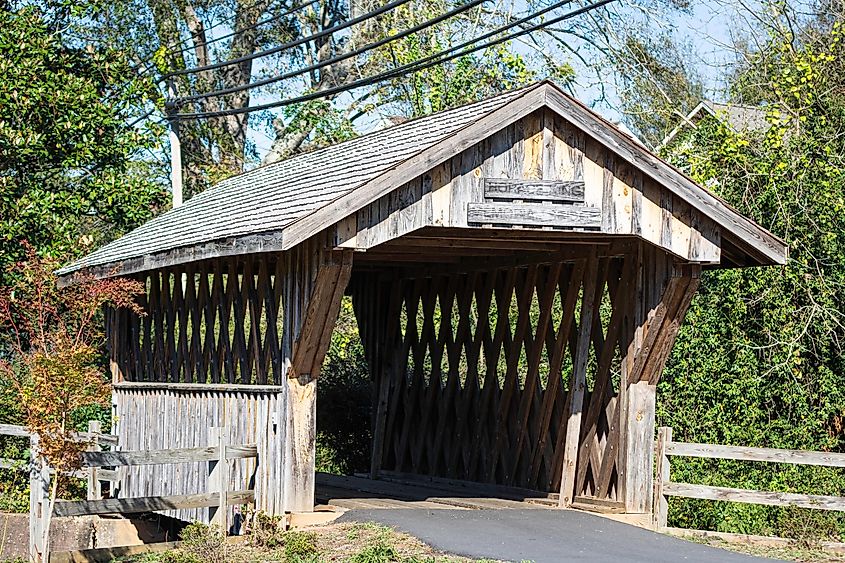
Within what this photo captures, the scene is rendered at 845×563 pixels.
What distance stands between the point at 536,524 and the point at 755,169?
25.4 feet

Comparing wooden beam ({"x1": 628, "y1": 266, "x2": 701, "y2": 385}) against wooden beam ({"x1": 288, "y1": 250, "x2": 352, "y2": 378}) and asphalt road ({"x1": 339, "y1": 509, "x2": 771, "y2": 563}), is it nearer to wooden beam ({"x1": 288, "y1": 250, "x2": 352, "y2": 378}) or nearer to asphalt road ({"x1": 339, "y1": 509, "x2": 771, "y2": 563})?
asphalt road ({"x1": 339, "y1": 509, "x2": 771, "y2": 563})

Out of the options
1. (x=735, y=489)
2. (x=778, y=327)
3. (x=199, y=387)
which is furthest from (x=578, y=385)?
(x=199, y=387)

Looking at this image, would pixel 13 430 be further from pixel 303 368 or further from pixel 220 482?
pixel 303 368

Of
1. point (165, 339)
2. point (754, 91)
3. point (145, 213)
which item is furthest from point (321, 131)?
point (165, 339)

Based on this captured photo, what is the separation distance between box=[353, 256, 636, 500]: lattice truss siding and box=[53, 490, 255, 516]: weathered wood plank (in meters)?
4.14

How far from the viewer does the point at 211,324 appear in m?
14.9

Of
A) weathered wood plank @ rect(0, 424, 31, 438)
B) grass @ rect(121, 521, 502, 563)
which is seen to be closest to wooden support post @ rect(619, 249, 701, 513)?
grass @ rect(121, 521, 502, 563)

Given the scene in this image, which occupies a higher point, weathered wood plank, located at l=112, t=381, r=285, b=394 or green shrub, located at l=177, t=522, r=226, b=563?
weathered wood plank, located at l=112, t=381, r=285, b=394

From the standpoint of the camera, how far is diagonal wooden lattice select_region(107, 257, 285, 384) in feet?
44.5

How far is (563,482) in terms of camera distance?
571 inches

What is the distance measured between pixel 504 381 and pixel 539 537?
465 centimetres

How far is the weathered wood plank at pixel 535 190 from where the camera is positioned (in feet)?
40.4

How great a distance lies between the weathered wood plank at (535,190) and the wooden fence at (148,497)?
358 cm

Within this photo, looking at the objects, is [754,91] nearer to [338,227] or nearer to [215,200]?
[215,200]
